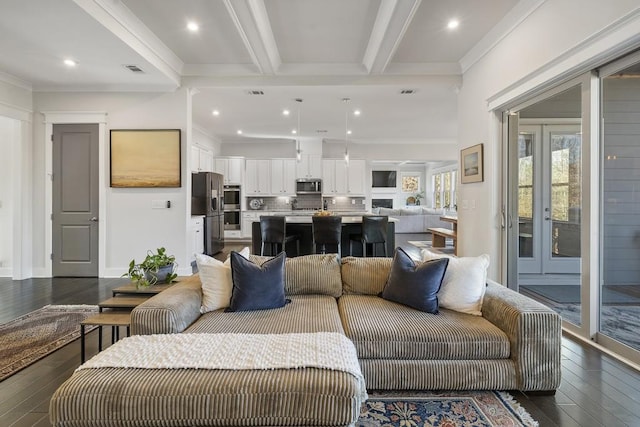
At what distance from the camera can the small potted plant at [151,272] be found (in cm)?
267

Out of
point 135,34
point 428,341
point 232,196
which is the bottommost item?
point 428,341

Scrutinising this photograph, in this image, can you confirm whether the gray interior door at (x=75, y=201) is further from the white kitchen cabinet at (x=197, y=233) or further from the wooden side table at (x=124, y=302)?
the wooden side table at (x=124, y=302)

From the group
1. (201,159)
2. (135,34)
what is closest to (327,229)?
(135,34)

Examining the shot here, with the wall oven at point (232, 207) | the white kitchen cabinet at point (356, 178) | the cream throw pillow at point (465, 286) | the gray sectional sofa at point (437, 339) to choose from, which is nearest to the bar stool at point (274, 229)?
the gray sectional sofa at point (437, 339)

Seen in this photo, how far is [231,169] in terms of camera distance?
953 cm

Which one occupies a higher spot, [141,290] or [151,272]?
[151,272]

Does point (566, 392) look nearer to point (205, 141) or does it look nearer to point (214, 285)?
point (214, 285)

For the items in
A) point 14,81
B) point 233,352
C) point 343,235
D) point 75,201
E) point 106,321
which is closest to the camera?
point 233,352

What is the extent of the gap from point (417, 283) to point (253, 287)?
3.63ft

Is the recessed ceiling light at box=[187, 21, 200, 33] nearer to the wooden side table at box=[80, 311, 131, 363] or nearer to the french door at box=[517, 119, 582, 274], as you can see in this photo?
the wooden side table at box=[80, 311, 131, 363]

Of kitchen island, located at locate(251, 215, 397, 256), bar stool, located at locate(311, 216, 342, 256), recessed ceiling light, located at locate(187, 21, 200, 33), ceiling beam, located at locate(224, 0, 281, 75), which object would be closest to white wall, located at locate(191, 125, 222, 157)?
kitchen island, located at locate(251, 215, 397, 256)

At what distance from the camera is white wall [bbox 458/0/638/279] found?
2.55 metres

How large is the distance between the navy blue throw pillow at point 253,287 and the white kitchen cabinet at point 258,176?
740cm

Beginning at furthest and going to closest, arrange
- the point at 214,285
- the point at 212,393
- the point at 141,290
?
1. the point at 141,290
2. the point at 214,285
3. the point at 212,393
